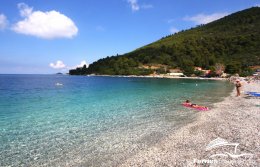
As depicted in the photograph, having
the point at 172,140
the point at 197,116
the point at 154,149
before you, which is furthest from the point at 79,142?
the point at 197,116

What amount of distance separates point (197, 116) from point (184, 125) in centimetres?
469

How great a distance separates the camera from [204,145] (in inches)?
582

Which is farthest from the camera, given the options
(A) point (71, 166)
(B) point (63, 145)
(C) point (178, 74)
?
(C) point (178, 74)

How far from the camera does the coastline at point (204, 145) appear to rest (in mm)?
12148

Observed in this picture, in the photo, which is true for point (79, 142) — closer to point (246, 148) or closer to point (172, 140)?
point (172, 140)

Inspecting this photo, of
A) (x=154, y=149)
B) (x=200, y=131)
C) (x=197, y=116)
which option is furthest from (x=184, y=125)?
(x=154, y=149)

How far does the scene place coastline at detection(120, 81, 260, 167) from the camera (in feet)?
39.9

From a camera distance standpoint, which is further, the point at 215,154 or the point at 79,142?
the point at 79,142

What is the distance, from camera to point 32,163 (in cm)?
1264

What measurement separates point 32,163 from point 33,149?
2.20 metres

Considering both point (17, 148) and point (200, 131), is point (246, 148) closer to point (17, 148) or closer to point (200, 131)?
point (200, 131)

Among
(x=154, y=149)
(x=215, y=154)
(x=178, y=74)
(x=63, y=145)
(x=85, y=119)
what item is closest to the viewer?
(x=215, y=154)

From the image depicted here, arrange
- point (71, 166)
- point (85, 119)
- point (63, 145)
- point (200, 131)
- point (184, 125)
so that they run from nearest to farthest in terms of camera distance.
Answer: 1. point (71, 166)
2. point (63, 145)
3. point (200, 131)
4. point (184, 125)
5. point (85, 119)

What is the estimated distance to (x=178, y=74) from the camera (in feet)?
576
